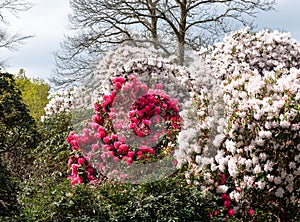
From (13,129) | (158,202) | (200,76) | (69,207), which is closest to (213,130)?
(158,202)

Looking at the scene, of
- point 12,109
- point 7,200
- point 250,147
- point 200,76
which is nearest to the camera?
point 7,200

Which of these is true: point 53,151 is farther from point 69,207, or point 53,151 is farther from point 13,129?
point 69,207

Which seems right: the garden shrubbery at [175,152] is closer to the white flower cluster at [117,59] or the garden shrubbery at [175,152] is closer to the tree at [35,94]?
the white flower cluster at [117,59]

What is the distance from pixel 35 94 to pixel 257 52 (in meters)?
10.7

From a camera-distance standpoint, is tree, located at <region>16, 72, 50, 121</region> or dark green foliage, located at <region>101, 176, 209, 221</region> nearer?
dark green foliage, located at <region>101, 176, 209, 221</region>

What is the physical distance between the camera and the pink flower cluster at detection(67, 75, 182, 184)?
6863mm

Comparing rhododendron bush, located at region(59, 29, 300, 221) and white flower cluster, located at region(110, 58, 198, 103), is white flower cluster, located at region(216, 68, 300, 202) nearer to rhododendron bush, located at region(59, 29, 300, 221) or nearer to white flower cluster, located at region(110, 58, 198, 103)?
rhododendron bush, located at region(59, 29, 300, 221)

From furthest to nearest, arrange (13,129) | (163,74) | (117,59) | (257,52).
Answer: (257,52)
(13,129)
(117,59)
(163,74)

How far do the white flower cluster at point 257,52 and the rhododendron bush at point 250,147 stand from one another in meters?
2.52

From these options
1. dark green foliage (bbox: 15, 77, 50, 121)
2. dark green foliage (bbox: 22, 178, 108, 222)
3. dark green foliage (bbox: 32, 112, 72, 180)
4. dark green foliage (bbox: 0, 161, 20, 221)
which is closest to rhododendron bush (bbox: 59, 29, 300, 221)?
dark green foliage (bbox: 32, 112, 72, 180)

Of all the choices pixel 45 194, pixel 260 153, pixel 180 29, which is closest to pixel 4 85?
pixel 45 194

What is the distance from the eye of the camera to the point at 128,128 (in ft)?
23.0

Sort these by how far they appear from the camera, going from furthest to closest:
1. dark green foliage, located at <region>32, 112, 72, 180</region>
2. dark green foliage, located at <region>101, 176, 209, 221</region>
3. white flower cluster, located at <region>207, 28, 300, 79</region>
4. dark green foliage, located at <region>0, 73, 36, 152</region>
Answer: white flower cluster, located at <region>207, 28, 300, 79</region> < dark green foliage, located at <region>32, 112, 72, 180</region> < dark green foliage, located at <region>0, 73, 36, 152</region> < dark green foliage, located at <region>101, 176, 209, 221</region>

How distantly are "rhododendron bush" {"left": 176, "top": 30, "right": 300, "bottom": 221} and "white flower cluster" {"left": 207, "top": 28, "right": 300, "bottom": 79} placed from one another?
2519 millimetres
